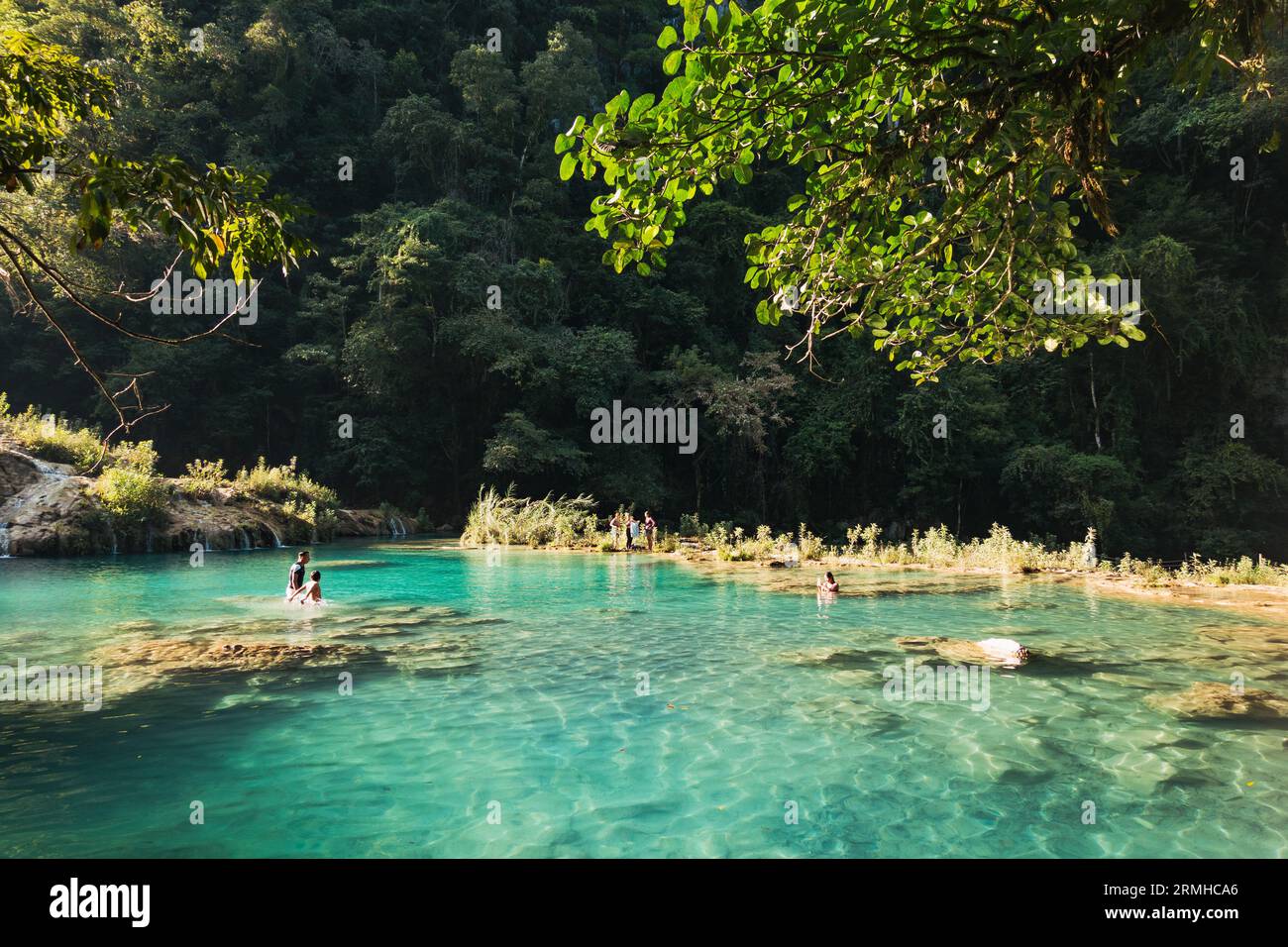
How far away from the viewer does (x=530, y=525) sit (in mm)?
27188

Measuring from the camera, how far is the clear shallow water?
4.53 meters

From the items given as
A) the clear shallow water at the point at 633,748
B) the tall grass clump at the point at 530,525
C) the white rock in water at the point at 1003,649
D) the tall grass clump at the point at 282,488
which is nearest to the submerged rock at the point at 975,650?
the white rock in water at the point at 1003,649

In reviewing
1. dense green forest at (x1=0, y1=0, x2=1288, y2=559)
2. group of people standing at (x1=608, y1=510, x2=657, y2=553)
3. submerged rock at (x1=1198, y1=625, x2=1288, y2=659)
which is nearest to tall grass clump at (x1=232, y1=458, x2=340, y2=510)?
dense green forest at (x1=0, y1=0, x2=1288, y2=559)

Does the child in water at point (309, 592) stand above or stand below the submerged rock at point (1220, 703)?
above

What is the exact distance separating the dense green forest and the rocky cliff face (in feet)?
21.7

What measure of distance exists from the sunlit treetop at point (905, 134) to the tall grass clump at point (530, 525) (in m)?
20.5

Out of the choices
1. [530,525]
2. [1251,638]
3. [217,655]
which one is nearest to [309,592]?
[217,655]

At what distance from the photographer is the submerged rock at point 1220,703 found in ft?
22.2

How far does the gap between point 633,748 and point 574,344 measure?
28165mm

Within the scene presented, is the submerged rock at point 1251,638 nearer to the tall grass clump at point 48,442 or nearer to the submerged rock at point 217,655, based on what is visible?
the submerged rock at point 217,655

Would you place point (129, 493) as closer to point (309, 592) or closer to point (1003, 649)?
point (309, 592)
